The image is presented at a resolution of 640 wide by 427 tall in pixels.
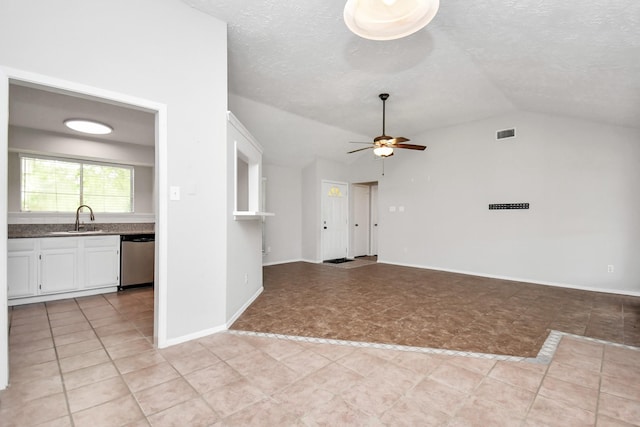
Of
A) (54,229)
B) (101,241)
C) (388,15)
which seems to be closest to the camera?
(388,15)

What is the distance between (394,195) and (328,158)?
1.90 metres

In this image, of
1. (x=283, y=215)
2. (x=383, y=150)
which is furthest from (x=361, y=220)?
(x=383, y=150)

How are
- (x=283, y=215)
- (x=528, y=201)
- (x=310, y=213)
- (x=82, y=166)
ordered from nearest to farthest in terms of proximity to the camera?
(x=82, y=166) → (x=528, y=201) → (x=283, y=215) → (x=310, y=213)

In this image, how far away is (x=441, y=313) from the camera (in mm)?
3449

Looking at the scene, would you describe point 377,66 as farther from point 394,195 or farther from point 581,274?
point 581,274

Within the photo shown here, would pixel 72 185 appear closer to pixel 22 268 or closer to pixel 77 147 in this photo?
pixel 77 147

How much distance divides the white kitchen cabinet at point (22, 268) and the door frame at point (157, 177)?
2275 mm

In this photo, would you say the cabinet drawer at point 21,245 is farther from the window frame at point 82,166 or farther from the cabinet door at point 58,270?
the window frame at point 82,166

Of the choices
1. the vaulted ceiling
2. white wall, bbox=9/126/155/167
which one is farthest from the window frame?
the vaulted ceiling

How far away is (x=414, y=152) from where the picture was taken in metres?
6.55

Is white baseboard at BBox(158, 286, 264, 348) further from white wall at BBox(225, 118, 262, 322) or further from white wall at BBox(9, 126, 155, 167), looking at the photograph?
white wall at BBox(9, 126, 155, 167)

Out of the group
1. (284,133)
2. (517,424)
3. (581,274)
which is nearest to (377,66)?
(284,133)

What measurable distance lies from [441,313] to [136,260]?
4.45 m

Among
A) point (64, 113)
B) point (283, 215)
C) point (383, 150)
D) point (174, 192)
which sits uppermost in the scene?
point (64, 113)
